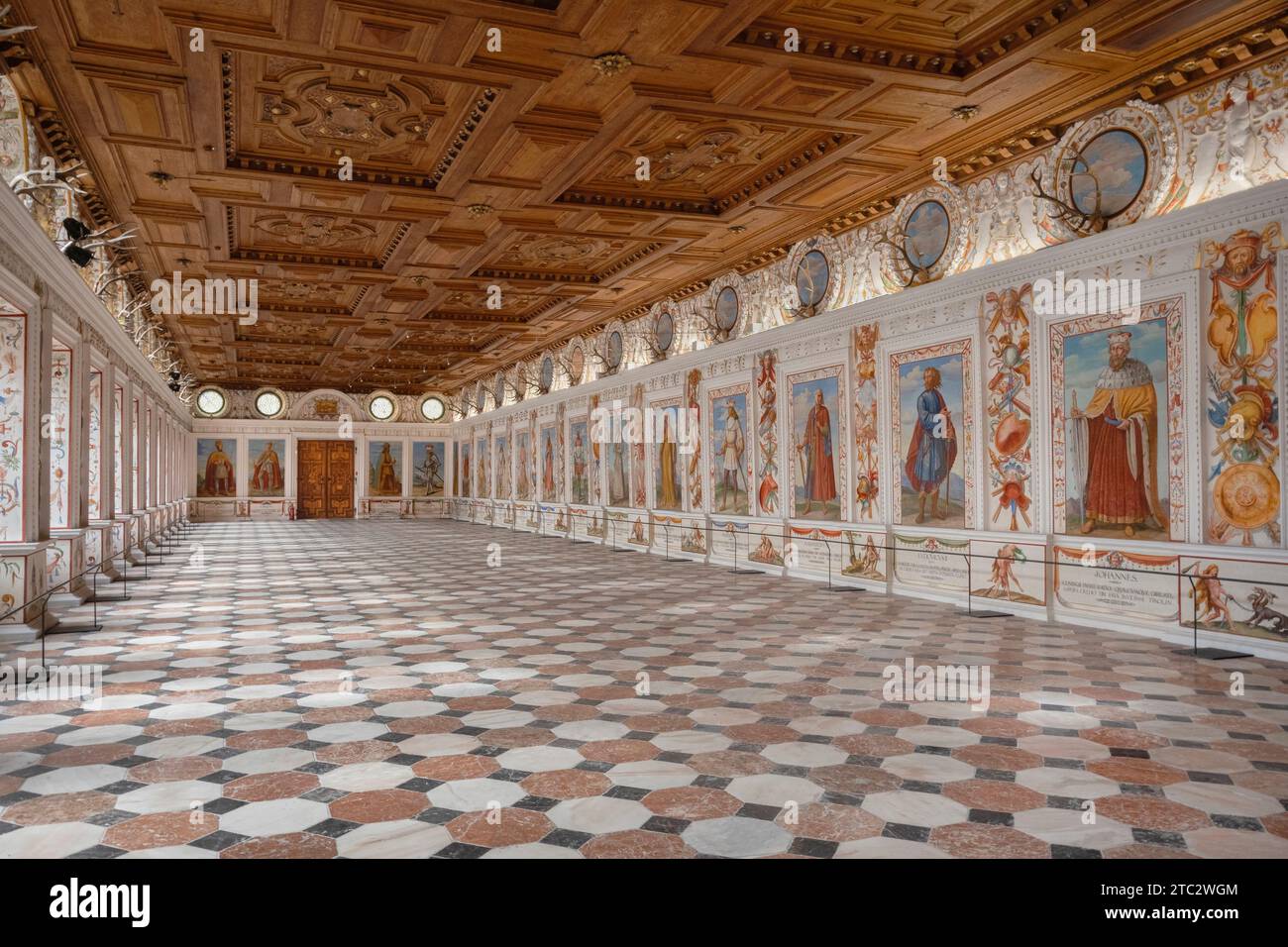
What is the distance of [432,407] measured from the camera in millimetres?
43938

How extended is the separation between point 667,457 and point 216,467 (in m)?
27.5

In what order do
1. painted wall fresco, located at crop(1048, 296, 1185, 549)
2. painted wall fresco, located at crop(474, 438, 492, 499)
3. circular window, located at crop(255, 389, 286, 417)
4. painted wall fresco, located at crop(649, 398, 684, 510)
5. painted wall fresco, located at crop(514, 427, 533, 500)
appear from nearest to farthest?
painted wall fresco, located at crop(1048, 296, 1185, 549) < painted wall fresco, located at crop(649, 398, 684, 510) < painted wall fresco, located at crop(514, 427, 533, 500) < painted wall fresco, located at crop(474, 438, 492, 499) < circular window, located at crop(255, 389, 286, 417)

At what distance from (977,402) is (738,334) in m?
7.04

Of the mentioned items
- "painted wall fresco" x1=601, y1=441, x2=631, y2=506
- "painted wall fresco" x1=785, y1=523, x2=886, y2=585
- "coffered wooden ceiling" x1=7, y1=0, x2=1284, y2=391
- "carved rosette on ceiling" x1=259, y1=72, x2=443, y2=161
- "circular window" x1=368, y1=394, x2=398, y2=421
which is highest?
"carved rosette on ceiling" x1=259, y1=72, x2=443, y2=161

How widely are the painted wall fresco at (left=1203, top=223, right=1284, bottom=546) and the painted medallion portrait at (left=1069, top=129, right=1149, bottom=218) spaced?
1309mm

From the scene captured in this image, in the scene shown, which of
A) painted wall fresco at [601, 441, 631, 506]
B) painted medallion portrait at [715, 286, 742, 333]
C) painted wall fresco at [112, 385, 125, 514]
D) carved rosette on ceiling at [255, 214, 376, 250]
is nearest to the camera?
carved rosette on ceiling at [255, 214, 376, 250]

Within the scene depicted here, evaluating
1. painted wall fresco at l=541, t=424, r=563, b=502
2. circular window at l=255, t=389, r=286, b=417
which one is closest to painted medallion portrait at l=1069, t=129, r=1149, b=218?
painted wall fresco at l=541, t=424, r=563, b=502

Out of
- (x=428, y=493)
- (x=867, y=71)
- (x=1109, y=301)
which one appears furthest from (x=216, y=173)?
(x=428, y=493)

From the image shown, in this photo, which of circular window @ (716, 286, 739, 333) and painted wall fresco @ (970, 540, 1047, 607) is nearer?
painted wall fresco @ (970, 540, 1047, 607)

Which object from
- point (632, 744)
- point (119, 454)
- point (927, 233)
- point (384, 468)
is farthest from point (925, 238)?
point (384, 468)

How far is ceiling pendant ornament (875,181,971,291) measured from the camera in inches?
501

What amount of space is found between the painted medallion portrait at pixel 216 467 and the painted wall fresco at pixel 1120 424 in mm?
37791

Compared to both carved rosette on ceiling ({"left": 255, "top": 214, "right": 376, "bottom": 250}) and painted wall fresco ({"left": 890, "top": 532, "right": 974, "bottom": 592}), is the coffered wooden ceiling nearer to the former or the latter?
carved rosette on ceiling ({"left": 255, "top": 214, "right": 376, "bottom": 250})

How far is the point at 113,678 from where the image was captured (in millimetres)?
7773
